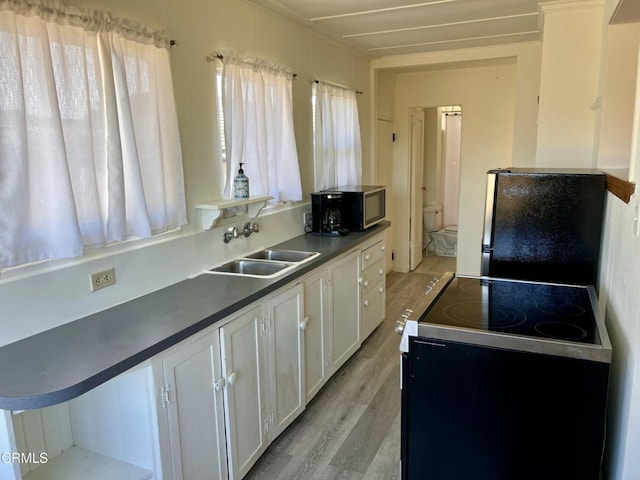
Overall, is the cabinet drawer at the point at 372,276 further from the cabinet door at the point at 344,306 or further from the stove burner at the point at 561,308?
the stove burner at the point at 561,308

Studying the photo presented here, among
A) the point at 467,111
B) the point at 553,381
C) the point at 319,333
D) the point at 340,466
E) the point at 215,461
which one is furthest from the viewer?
the point at 467,111

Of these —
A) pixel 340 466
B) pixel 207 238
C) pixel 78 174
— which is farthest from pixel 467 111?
pixel 78 174

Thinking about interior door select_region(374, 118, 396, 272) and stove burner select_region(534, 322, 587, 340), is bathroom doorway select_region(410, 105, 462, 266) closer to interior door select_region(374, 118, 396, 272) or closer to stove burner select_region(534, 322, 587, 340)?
interior door select_region(374, 118, 396, 272)

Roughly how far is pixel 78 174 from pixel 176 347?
762 mm

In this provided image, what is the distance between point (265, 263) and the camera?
2924 mm

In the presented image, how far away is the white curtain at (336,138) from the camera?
393 centimetres

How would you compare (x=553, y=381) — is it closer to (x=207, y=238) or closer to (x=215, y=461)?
(x=215, y=461)

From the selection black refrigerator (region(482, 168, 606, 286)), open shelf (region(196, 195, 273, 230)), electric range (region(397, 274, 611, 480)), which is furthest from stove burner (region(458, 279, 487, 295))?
open shelf (region(196, 195, 273, 230))

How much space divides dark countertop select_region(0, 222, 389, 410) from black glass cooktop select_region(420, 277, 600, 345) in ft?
2.97

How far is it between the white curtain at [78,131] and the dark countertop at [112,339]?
31cm

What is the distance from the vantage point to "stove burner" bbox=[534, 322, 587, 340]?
1.49 m

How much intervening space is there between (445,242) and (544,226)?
4925 millimetres

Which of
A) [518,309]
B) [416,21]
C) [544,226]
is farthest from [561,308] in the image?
[416,21]

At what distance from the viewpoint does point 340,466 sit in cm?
249
